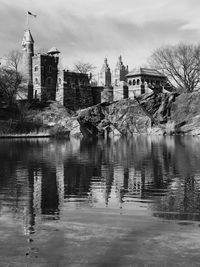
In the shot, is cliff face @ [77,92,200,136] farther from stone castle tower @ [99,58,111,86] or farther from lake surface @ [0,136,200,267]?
lake surface @ [0,136,200,267]

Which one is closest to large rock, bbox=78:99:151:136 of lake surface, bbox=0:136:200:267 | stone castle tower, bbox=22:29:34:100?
stone castle tower, bbox=22:29:34:100

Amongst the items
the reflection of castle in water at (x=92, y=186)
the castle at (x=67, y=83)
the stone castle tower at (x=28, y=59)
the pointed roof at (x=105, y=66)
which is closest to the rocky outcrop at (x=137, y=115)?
the castle at (x=67, y=83)

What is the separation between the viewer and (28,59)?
255 feet

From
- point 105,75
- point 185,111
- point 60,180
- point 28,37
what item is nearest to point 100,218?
point 60,180

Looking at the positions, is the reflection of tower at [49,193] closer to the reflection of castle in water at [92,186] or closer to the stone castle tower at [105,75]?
the reflection of castle in water at [92,186]

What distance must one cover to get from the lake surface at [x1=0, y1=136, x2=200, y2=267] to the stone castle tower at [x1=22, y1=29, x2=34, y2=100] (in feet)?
193

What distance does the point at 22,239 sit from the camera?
9.25 metres

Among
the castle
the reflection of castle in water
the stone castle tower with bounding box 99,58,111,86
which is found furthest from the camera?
the stone castle tower with bounding box 99,58,111,86

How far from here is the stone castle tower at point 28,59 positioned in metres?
77.3

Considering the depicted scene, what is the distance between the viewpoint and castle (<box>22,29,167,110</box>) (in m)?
77.7

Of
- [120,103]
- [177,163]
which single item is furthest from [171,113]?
[177,163]

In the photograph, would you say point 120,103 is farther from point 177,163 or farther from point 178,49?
point 177,163

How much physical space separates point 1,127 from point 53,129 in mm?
9101

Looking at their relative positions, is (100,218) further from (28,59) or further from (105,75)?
(105,75)
